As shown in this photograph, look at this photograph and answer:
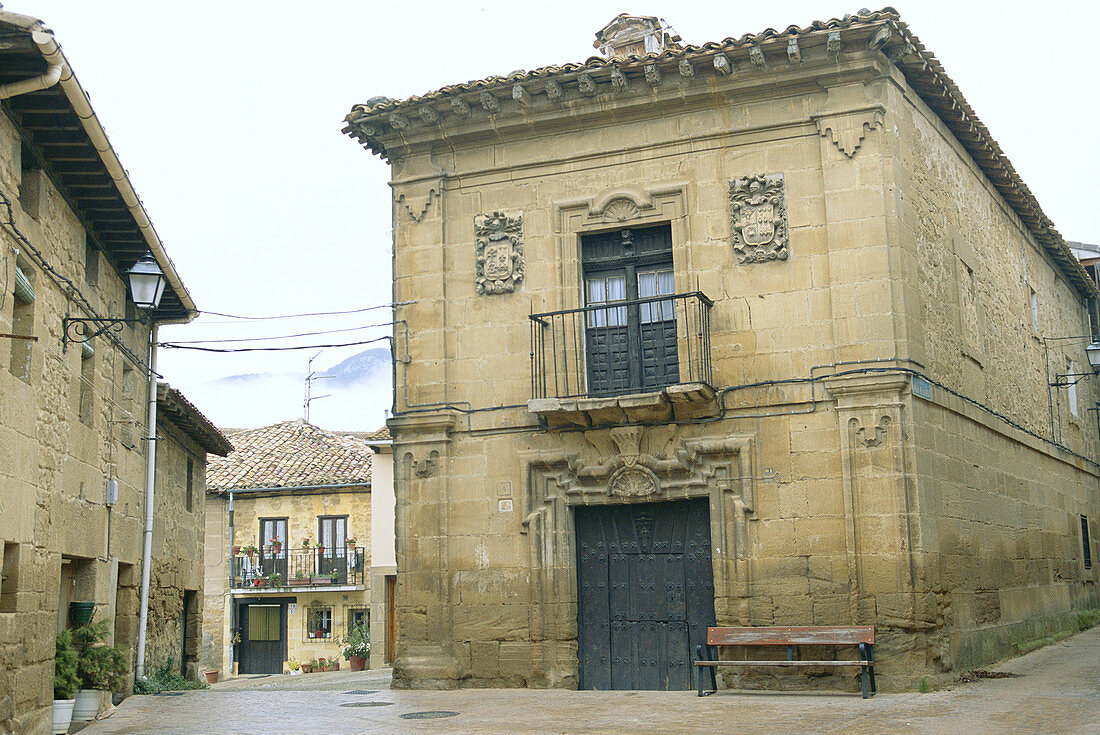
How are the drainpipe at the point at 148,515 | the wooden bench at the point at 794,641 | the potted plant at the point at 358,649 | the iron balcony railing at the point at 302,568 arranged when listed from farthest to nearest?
1. the iron balcony railing at the point at 302,568
2. the potted plant at the point at 358,649
3. the drainpipe at the point at 148,515
4. the wooden bench at the point at 794,641

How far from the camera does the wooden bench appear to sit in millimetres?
10734

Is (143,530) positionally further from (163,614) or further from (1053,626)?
(1053,626)

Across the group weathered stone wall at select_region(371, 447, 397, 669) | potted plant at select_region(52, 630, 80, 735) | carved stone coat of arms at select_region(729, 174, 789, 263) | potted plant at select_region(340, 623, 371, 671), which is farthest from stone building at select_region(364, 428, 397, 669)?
potted plant at select_region(52, 630, 80, 735)

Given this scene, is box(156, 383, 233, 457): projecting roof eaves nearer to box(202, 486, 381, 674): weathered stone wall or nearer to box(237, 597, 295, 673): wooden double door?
box(202, 486, 381, 674): weathered stone wall

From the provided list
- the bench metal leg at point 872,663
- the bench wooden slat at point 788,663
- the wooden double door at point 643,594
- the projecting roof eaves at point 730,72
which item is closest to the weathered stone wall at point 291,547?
the projecting roof eaves at point 730,72

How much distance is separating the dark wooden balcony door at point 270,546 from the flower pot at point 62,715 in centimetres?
1942

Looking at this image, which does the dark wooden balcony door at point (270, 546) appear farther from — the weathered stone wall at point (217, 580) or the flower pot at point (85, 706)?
the flower pot at point (85, 706)

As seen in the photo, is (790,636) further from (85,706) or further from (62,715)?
(85,706)

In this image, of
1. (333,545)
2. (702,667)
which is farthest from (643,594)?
(333,545)

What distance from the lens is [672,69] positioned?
1265cm

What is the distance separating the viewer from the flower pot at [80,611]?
11703 mm

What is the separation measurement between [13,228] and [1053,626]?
13.5m

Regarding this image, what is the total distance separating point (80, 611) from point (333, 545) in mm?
18222

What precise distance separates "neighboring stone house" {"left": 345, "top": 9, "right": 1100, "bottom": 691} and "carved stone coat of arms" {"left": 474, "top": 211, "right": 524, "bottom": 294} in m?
0.03
